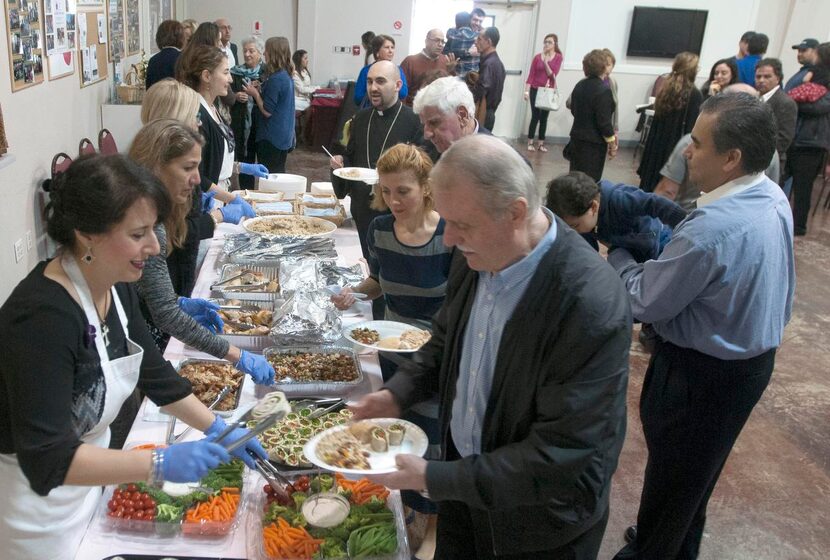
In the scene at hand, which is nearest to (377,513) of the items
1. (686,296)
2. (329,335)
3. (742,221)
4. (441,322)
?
(441,322)

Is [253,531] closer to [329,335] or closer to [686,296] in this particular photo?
[329,335]

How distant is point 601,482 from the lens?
4.72ft

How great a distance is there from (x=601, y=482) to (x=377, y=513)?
1.79 ft

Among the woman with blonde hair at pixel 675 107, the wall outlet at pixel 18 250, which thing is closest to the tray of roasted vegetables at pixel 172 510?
the wall outlet at pixel 18 250

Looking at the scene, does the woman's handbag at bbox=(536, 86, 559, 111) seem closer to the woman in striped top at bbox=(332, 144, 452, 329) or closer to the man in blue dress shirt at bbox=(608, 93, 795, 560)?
the woman in striped top at bbox=(332, 144, 452, 329)

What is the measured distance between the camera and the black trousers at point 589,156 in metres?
6.21

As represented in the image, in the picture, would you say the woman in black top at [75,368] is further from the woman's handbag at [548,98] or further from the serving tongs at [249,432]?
the woman's handbag at [548,98]

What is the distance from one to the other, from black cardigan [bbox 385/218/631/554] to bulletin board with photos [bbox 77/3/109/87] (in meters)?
4.81

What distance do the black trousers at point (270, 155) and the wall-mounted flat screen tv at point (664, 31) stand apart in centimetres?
694

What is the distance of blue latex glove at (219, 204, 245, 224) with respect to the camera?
11.4 feet

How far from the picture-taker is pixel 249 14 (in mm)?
10047

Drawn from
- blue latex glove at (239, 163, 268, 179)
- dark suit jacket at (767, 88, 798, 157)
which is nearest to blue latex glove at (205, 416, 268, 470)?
blue latex glove at (239, 163, 268, 179)

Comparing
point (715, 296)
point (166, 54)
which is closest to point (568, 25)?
point (166, 54)

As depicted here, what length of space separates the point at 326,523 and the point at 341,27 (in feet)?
31.9
